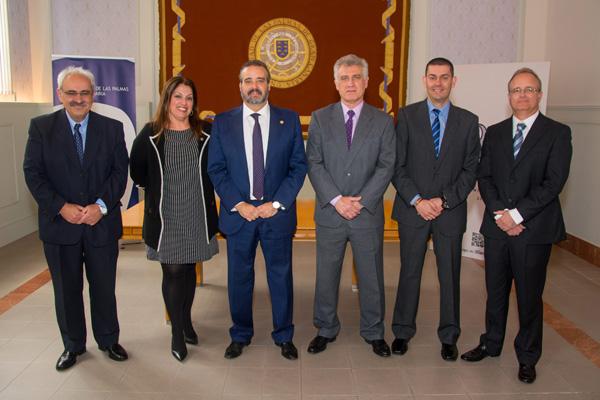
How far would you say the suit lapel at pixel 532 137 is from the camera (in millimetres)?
2988

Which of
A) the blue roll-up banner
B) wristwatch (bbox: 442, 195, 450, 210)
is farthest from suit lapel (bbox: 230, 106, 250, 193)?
the blue roll-up banner

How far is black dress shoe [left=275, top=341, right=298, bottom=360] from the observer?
333cm

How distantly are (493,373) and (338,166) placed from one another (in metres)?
1.45

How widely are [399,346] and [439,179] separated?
3.41ft

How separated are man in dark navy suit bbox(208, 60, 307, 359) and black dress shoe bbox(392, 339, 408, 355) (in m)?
0.60

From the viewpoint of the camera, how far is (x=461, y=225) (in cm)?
324

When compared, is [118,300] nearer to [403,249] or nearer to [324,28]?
[403,249]

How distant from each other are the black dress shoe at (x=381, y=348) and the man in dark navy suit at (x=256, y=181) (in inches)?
19.1

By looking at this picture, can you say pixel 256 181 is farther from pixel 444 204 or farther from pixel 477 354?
pixel 477 354

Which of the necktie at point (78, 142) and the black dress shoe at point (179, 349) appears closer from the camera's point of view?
the necktie at point (78, 142)

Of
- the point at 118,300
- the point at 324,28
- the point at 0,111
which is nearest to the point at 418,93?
the point at 324,28

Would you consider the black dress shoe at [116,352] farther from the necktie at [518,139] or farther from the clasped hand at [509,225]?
the necktie at [518,139]

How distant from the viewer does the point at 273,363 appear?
10.7ft

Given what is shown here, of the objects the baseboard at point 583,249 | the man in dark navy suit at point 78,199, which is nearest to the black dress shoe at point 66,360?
the man in dark navy suit at point 78,199
